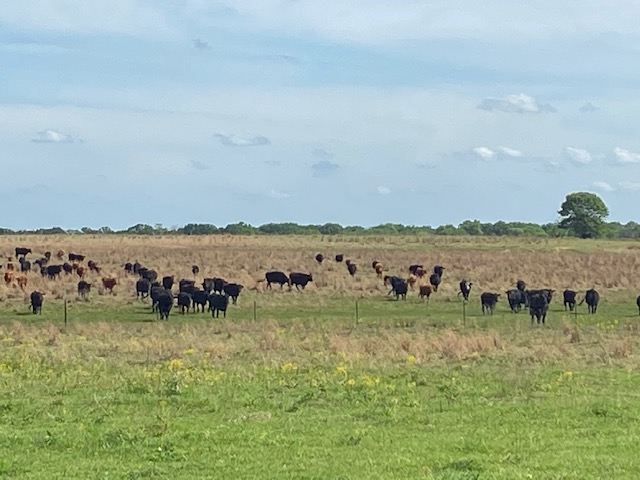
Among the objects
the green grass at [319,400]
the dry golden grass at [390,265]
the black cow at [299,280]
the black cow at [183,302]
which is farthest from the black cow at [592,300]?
the black cow at [183,302]

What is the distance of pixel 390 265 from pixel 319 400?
44.3 meters

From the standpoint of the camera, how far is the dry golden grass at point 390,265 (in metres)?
48.0

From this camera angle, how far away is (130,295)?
43844mm

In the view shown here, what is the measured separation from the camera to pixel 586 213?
126 metres

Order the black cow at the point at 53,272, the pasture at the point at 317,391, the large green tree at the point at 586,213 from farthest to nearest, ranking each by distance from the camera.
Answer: the large green tree at the point at 586,213 < the black cow at the point at 53,272 < the pasture at the point at 317,391

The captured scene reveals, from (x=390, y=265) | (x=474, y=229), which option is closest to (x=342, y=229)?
(x=474, y=229)

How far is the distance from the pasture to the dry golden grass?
19.3 feet

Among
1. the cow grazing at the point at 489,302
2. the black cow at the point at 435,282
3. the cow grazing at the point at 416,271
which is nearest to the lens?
the cow grazing at the point at 489,302

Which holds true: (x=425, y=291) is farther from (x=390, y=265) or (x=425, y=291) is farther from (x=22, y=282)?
(x=22, y=282)

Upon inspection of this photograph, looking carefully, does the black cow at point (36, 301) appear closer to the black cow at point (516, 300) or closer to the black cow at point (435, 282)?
the black cow at point (435, 282)

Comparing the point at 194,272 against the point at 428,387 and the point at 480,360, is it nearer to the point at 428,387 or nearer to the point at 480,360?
the point at 480,360

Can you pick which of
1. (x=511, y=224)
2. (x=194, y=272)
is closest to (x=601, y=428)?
(x=194, y=272)

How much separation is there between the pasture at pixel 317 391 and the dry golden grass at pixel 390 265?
5886 mm

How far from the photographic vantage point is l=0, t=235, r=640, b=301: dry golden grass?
4800 centimetres
